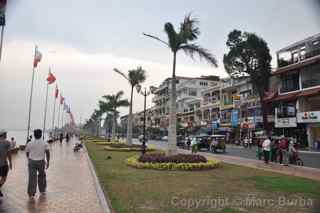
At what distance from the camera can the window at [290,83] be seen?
34.1 metres

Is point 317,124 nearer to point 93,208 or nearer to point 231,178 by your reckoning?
point 231,178

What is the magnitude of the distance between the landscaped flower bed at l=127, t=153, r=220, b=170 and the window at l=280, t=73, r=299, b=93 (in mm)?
24654

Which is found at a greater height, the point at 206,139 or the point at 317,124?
the point at 317,124

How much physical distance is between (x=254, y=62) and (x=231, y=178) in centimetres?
3085

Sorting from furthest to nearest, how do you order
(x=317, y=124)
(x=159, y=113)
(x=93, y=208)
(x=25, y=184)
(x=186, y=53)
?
(x=159, y=113), (x=317, y=124), (x=186, y=53), (x=25, y=184), (x=93, y=208)

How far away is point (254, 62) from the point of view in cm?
3847

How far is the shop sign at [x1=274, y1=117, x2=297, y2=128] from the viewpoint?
109 feet

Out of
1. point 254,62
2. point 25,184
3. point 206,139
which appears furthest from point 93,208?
point 254,62

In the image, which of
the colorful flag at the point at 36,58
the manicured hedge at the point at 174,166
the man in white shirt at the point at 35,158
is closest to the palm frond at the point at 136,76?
the colorful flag at the point at 36,58

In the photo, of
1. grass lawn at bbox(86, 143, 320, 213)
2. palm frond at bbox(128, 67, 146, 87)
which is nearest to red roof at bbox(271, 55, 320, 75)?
palm frond at bbox(128, 67, 146, 87)

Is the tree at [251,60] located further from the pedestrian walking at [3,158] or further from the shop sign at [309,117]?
the pedestrian walking at [3,158]

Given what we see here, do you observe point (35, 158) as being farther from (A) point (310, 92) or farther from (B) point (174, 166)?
Answer: (A) point (310, 92)

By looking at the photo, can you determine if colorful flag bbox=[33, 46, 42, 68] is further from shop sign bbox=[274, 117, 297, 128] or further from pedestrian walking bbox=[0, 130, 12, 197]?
shop sign bbox=[274, 117, 297, 128]

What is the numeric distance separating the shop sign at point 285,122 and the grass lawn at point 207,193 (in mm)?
25137
